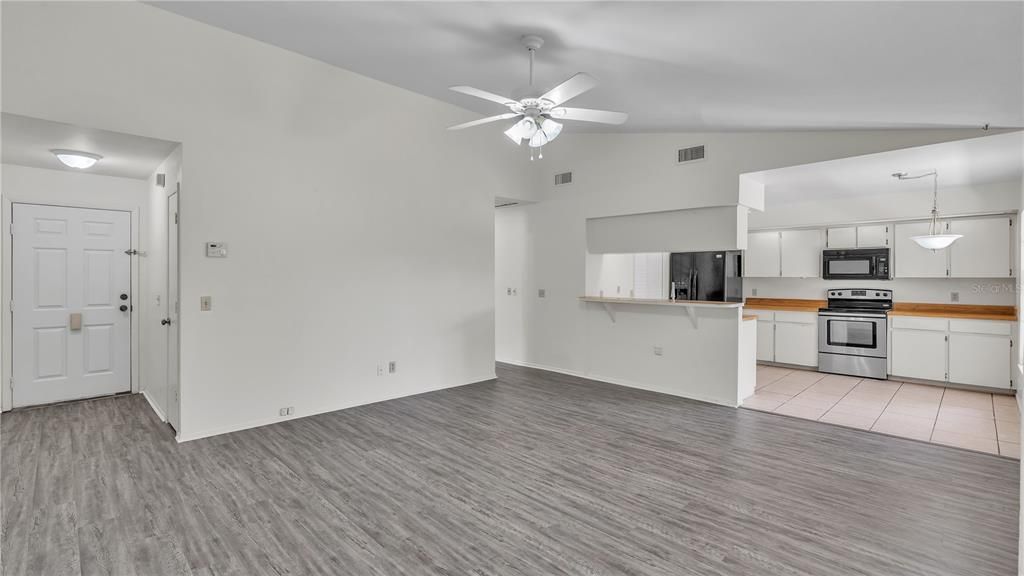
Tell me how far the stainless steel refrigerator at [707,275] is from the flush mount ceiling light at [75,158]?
574 cm

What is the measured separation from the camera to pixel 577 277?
20.7 feet

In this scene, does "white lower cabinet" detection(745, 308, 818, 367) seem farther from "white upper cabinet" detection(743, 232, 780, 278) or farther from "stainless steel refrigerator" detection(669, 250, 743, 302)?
"stainless steel refrigerator" detection(669, 250, 743, 302)

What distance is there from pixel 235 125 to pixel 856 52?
446cm

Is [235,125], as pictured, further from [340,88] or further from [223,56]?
[340,88]

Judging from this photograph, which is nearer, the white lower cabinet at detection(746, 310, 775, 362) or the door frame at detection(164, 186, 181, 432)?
the door frame at detection(164, 186, 181, 432)

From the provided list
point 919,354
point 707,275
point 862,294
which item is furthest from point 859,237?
point 707,275

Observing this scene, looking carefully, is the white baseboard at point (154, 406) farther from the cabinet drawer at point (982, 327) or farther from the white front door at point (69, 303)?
the cabinet drawer at point (982, 327)

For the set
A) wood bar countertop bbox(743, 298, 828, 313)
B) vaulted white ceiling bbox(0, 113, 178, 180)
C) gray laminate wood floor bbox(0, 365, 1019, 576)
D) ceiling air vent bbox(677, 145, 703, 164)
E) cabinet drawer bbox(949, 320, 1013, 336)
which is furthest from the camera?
wood bar countertop bbox(743, 298, 828, 313)

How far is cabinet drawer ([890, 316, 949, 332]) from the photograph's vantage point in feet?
18.8

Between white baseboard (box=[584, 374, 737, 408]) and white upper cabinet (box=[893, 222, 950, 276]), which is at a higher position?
white upper cabinet (box=[893, 222, 950, 276])

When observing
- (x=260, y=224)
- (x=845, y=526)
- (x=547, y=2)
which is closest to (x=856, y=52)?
(x=547, y=2)

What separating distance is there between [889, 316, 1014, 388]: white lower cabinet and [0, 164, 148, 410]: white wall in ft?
29.3

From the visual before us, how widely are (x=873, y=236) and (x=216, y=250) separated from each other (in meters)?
7.65

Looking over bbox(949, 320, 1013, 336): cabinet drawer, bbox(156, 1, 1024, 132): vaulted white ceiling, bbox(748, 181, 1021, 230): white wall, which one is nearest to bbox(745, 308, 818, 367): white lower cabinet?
bbox(748, 181, 1021, 230): white wall
